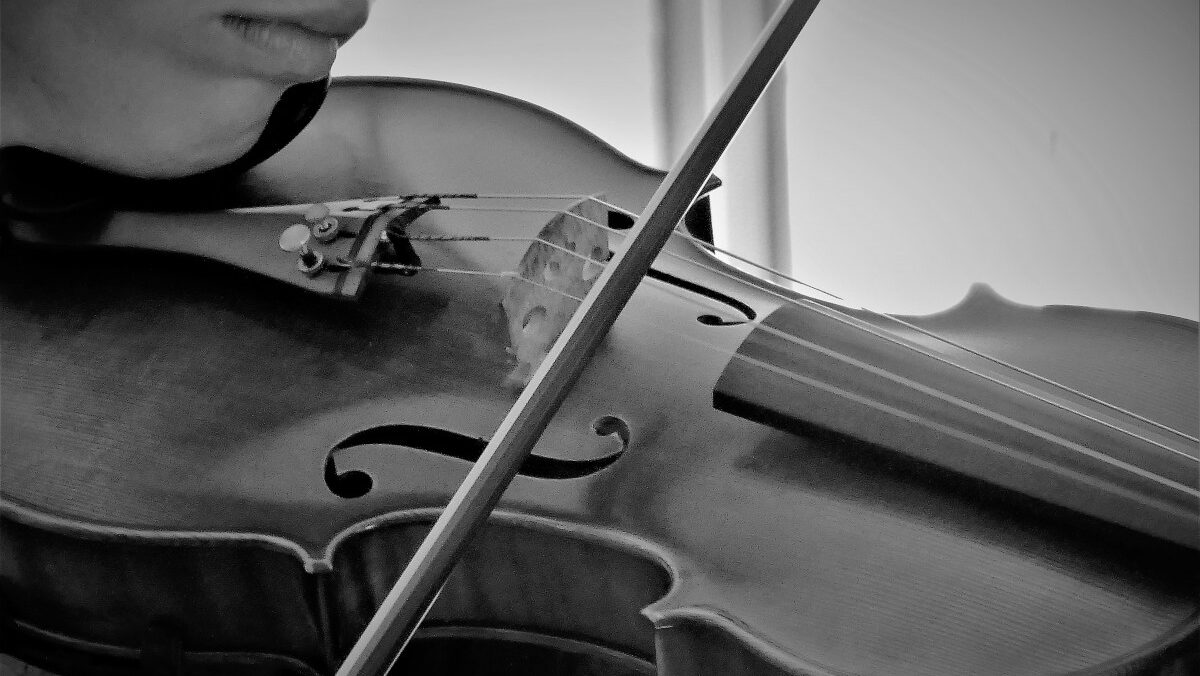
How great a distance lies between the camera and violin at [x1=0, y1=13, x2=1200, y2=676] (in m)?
0.45

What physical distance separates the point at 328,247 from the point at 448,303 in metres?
0.09

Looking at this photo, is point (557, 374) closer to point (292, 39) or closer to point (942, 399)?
point (942, 399)

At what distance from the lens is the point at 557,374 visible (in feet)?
1.67

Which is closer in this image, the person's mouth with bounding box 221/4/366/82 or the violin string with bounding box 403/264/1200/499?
the violin string with bounding box 403/264/1200/499

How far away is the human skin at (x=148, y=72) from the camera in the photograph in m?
0.74

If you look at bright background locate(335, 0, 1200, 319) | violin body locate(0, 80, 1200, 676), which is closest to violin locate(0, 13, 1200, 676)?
violin body locate(0, 80, 1200, 676)

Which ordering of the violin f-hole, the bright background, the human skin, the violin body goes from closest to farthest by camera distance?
the violin body < the violin f-hole < the human skin < the bright background

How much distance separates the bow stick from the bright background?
17.9 inches

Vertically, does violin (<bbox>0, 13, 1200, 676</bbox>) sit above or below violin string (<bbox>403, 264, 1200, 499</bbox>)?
below

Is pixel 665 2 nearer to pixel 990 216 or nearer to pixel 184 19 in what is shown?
pixel 990 216

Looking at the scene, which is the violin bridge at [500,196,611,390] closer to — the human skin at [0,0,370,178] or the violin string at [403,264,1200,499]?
the violin string at [403,264,1200,499]

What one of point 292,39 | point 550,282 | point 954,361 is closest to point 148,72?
point 292,39

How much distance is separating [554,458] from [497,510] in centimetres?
5

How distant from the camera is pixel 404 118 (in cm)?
87
